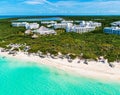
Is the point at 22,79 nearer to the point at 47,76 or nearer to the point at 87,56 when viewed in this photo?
the point at 47,76

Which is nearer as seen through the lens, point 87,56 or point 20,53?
point 87,56

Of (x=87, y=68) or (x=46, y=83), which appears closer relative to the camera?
(x=46, y=83)

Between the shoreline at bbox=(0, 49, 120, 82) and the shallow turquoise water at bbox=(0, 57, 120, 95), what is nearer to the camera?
the shallow turquoise water at bbox=(0, 57, 120, 95)

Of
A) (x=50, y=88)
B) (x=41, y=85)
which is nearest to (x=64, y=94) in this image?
(x=50, y=88)

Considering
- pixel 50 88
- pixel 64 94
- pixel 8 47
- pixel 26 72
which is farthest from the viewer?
pixel 8 47

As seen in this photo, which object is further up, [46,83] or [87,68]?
[87,68]

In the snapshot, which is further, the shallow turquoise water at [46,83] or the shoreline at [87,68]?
the shoreline at [87,68]

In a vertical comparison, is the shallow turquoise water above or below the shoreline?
below

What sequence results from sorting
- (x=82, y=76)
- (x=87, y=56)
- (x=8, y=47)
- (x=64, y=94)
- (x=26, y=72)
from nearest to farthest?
(x=64, y=94)
(x=82, y=76)
(x=26, y=72)
(x=87, y=56)
(x=8, y=47)
